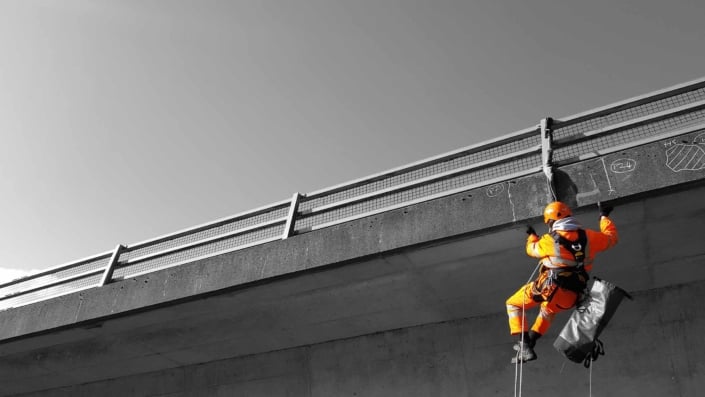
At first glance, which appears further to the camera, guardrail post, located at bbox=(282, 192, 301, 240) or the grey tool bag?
guardrail post, located at bbox=(282, 192, 301, 240)

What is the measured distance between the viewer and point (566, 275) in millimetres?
5895

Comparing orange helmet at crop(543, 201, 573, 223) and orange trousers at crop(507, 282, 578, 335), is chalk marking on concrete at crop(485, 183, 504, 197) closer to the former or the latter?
orange helmet at crop(543, 201, 573, 223)

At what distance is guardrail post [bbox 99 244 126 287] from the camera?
29.7ft

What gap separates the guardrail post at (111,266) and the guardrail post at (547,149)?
6.36 meters

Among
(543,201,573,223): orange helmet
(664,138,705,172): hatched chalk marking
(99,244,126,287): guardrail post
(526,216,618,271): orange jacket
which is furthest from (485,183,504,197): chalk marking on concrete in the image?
(99,244,126,287): guardrail post

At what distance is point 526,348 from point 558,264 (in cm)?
90


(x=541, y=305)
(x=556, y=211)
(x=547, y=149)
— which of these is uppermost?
(x=547, y=149)

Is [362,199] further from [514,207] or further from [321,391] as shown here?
[321,391]

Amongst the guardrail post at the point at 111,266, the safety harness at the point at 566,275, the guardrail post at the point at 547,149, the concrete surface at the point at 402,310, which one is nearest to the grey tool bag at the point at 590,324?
the safety harness at the point at 566,275

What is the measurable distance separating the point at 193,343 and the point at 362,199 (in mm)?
3832

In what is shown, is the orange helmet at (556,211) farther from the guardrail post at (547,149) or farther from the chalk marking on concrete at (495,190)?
the chalk marking on concrete at (495,190)

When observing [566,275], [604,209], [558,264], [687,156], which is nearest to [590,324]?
[566,275]

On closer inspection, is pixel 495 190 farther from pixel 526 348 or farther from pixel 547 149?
pixel 526 348

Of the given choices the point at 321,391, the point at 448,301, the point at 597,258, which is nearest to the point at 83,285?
the point at 321,391
